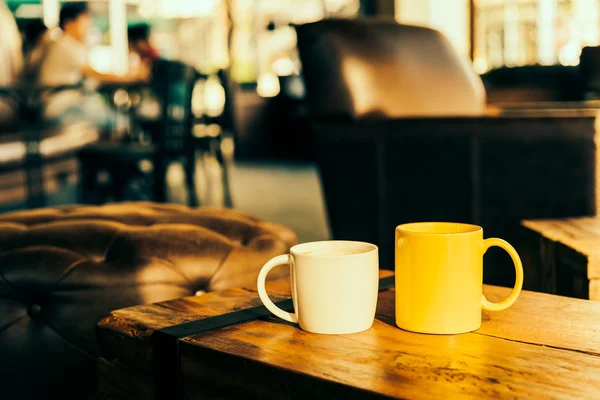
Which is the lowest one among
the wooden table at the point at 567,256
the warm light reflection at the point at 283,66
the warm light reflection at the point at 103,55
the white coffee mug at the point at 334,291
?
the wooden table at the point at 567,256

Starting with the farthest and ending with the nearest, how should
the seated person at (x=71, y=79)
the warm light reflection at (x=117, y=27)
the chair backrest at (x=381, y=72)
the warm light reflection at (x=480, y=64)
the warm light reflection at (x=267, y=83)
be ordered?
the warm light reflection at (x=117, y=27) < the warm light reflection at (x=267, y=83) < the warm light reflection at (x=480, y=64) < the seated person at (x=71, y=79) < the chair backrest at (x=381, y=72)

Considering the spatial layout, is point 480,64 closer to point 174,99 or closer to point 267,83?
point 267,83

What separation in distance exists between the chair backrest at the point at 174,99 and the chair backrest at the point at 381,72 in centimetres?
137

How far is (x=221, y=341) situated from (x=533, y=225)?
0.81 m

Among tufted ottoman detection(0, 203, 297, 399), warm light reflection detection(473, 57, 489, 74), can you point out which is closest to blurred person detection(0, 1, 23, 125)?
tufted ottoman detection(0, 203, 297, 399)

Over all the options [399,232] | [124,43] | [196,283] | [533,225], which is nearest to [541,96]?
[533,225]

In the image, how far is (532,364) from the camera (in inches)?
26.0

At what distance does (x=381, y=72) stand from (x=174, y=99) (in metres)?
1.72

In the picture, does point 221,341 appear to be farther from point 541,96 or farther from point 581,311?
point 541,96

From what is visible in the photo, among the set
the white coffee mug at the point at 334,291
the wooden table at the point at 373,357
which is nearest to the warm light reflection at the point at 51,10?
the wooden table at the point at 373,357

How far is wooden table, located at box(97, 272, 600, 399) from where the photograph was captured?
2.02 feet

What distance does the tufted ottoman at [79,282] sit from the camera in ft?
3.98

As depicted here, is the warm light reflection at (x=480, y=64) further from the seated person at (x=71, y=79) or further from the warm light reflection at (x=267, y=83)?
the seated person at (x=71, y=79)

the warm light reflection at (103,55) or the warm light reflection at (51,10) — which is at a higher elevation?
the warm light reflection at (51,10)
